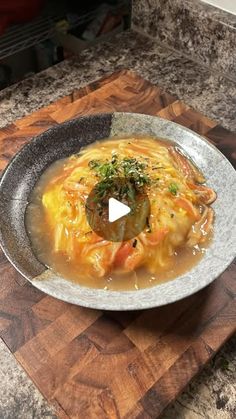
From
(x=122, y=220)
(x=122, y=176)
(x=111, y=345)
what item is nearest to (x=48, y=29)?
(x=122, y=176)

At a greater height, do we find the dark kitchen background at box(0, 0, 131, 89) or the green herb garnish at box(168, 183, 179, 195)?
the dark kitchen background at box(0, 0, 131, 89)

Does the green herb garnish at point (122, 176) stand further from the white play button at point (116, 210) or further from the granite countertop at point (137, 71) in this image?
the granite countertop at point (137, 71)

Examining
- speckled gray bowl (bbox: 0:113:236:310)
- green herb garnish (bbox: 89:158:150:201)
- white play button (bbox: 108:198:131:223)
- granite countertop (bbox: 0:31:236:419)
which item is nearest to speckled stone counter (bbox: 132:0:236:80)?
granite countertop (bbox: 0:31:236:419)

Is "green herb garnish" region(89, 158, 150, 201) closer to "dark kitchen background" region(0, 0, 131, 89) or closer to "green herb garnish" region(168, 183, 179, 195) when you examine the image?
"green herb garnish" region(168, 183, 179, 195)

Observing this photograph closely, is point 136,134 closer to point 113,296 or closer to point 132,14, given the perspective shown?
point 113,296

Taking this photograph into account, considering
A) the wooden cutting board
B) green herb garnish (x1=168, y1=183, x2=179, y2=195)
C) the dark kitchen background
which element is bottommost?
the wooden cutting board

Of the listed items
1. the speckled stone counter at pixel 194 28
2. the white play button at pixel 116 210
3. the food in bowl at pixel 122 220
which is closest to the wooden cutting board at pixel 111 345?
the food in bowl at pixel 122 220

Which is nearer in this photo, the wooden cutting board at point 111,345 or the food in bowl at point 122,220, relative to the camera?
the wooden cutting board at point 111,345

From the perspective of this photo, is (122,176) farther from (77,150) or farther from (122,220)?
(77,150)
